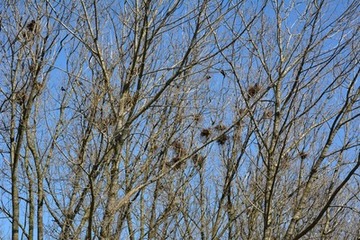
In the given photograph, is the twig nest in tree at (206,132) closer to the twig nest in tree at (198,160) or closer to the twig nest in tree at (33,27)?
the twig nest in tree at (198,160)

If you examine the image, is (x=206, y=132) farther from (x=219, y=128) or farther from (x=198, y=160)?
(x=198, y=160)

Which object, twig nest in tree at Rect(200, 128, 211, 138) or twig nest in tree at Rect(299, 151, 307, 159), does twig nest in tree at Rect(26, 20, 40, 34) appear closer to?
twig nest in tree at Rect(200, 128, 211, 138)

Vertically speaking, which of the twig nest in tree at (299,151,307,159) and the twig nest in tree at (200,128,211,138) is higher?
the twig nest in tree at (200,128,211,138)

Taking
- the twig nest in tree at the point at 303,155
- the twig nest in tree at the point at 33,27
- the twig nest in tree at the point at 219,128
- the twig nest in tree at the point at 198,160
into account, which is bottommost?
the twig nest in tree at the point at 303,155

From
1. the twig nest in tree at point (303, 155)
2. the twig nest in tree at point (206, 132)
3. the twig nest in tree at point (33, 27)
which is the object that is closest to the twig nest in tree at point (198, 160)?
the twig nest in tree at point (206, 132)

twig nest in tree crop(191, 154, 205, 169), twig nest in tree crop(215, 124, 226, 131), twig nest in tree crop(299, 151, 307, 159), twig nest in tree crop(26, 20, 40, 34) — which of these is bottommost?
twig nest in tree crop(299, 151, 307, 159)

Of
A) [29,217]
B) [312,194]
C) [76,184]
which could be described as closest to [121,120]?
[76,184]

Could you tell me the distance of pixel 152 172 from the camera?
7.54m

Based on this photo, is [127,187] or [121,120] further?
[127,187]

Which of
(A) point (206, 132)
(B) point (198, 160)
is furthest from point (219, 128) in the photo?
(B) point (198, 160)

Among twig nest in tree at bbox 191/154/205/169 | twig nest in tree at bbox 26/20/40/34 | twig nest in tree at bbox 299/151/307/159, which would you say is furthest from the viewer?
twig nest in tree at bbox 191/154/205/169

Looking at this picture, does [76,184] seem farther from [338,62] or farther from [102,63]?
[338,62]

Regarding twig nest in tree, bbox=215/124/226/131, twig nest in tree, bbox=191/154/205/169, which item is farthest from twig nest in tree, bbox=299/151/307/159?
twig nest in tree, bbox=191/154/205/169

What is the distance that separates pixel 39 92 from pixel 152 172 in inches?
73.6
